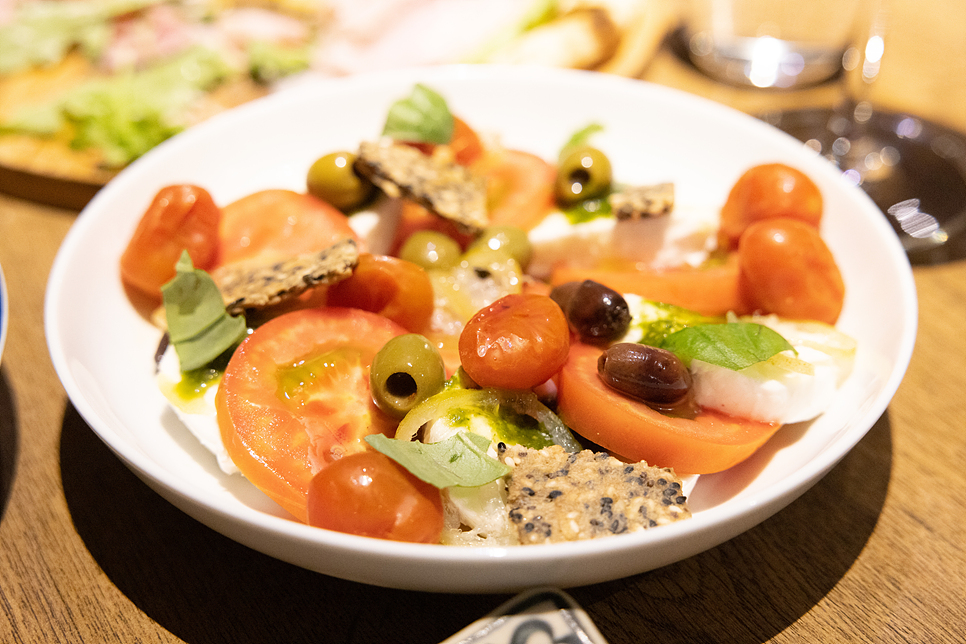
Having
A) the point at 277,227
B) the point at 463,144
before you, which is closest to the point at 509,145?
the point at 463,144

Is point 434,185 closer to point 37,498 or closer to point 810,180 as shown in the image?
point 810,180

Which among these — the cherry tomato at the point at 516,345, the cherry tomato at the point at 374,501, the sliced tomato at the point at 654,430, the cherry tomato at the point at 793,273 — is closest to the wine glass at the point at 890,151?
the cherry tomato at the point at 793,273

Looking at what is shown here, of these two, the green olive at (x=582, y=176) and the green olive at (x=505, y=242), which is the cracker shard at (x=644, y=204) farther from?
the green olive at (x=505, y=242)

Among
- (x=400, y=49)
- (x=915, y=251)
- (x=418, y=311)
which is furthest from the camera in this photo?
(x=400, y=49)

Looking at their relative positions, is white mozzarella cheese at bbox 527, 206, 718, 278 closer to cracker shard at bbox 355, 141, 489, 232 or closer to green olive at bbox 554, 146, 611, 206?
green olive at bbox 554, 146, 611, 206

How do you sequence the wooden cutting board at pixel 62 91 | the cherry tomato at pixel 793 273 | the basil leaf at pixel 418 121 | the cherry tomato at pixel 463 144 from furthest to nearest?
1. the wooden cutting board at pixel 62 91
2. the cherry tomato at pixel 463 144
3. the basil leaf at pixel 418 121
4. the cherry tomato at pixel 793 273

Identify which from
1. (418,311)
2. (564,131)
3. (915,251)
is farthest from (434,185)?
(915,251)

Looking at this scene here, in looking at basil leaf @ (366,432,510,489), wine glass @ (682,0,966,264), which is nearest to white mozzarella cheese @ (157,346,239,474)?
basil leaf @ (366,432,510,489)
